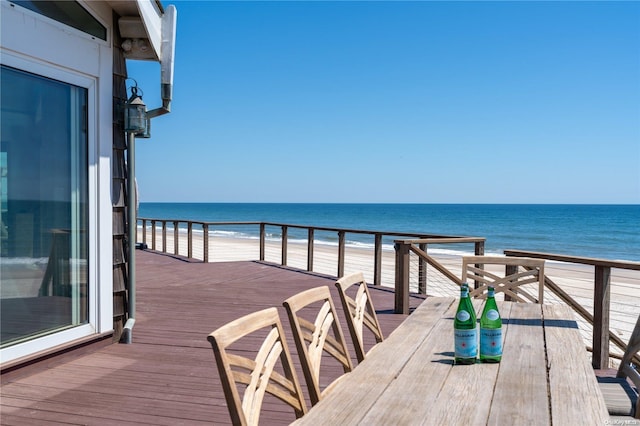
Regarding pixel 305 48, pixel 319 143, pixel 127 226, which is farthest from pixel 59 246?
pixel 319 143

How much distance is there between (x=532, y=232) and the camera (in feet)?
117

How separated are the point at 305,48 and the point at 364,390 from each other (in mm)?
20172

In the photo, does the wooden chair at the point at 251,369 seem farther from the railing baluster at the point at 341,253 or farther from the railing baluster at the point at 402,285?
the railing baluster at the point at 341,253

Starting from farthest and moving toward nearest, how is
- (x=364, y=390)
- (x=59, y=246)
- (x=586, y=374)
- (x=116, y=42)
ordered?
(x=116, y=42)
(x=59, y=246)
(x=586, y=374)
(x=364, y=390)

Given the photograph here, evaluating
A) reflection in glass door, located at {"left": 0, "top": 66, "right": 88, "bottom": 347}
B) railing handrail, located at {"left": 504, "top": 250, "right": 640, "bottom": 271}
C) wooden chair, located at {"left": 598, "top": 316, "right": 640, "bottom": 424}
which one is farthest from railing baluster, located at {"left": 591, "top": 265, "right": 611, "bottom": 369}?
reflection in glass door, located at {"left": 0, "top": 66, "right": 88, "bottom": 347}

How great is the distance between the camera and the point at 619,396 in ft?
6.93

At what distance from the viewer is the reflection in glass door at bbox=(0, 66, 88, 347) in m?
2.96

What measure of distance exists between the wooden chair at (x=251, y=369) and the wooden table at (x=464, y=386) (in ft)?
0.46

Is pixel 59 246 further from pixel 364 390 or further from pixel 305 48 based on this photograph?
pixel 305 48

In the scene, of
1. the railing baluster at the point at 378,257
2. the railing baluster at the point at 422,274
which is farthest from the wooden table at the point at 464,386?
the railing baluster at the point at 378,257

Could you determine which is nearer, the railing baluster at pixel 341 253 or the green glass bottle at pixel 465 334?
the green glass bottle at pixel 465 334

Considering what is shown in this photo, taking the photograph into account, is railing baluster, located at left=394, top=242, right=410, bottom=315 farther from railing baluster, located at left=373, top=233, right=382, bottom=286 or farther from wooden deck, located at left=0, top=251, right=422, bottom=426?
railing baluster, located at left=373, top=233, right=382, bottom=286

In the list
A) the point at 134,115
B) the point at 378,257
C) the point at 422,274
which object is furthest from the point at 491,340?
the point at 378,257

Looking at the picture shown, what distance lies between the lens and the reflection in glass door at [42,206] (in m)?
2.96
